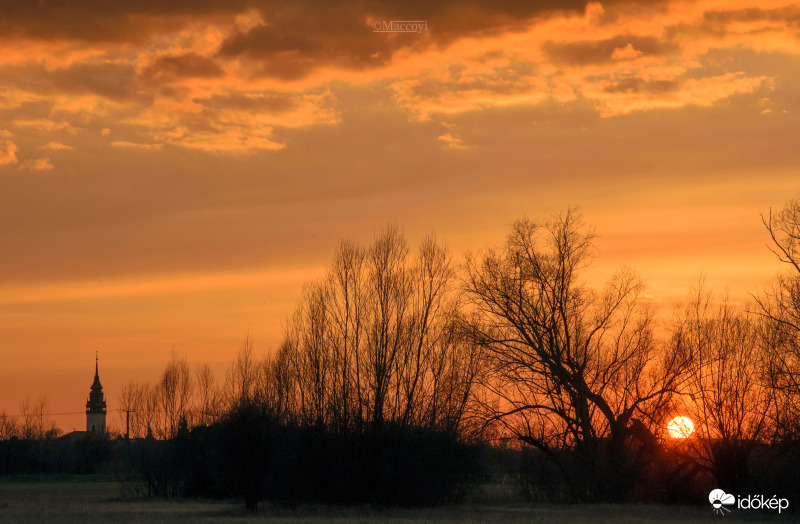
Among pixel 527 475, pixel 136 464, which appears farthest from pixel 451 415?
pixel 136 464

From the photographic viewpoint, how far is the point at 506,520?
25641 mm

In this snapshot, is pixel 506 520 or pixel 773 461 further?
pixel 773 461

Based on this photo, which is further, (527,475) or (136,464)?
(136,464)

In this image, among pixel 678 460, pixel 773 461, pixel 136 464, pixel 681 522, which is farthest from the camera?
pixel 136 464

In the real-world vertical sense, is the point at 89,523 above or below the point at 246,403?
below

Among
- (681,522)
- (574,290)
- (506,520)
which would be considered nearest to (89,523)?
(506,520)

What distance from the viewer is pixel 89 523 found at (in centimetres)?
2652

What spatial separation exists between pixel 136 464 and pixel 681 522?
153 feet

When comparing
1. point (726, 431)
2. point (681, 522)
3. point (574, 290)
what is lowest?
point (681, 522)

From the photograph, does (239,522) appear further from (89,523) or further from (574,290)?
(574,290)

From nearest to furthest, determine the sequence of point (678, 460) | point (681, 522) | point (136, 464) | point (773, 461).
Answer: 1. point (681, 522)
2. point (773, 461)
3. point (678, 460)
4. point (136, 464)

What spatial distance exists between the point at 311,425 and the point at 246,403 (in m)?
3.09

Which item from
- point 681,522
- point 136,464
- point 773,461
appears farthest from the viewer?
point 136,464

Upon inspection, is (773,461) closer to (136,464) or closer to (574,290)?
(574,290)
